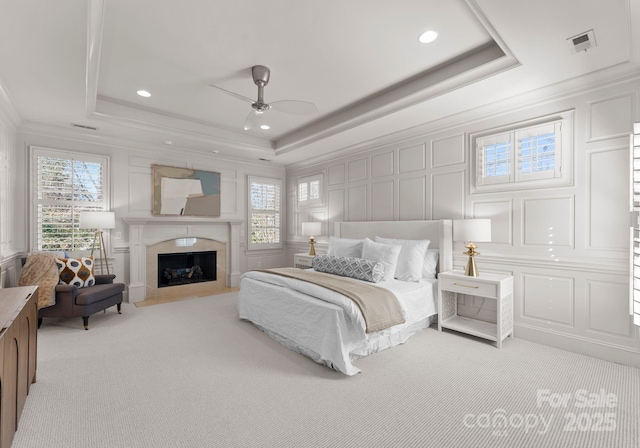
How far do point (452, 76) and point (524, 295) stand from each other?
2.49 m

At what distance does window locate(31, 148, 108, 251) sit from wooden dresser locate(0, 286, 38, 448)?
2548mm

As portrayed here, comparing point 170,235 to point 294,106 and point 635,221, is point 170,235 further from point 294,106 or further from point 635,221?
point 635,221

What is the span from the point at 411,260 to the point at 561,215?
62.9 inches

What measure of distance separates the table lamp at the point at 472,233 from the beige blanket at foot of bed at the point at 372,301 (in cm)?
109

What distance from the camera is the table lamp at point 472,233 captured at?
10.9 feet

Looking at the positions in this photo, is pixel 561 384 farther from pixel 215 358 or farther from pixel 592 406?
pixel 215 358

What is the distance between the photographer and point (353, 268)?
3.69 m

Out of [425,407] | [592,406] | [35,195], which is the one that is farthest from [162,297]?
[592,406]

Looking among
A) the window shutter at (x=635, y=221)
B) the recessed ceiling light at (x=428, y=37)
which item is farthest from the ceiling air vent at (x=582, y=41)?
the recessed ceiling light at (x=428, y=37)

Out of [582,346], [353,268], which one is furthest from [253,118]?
[582,346]

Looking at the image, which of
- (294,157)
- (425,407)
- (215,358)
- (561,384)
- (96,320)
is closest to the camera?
(425,407)

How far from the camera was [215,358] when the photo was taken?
9.42 ft

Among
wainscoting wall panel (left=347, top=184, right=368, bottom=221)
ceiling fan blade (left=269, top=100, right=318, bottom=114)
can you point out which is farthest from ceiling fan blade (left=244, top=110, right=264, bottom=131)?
wainscoting wall panel (left=347, top=184, right=368, bottom=221)

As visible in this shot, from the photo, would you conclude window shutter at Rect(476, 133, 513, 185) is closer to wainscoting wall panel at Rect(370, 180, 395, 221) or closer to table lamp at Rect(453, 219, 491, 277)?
table lamp at Rect(453, 219, 491, 277)
